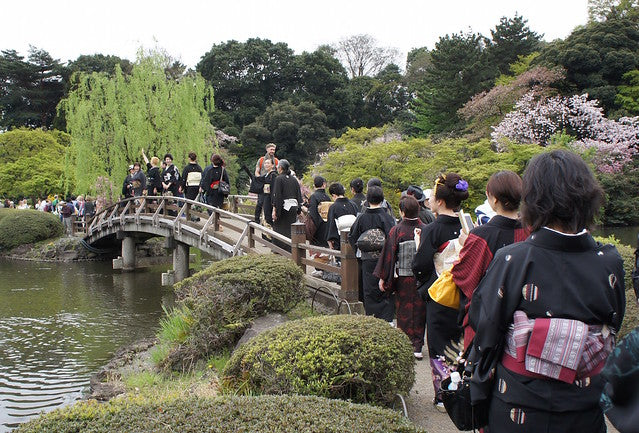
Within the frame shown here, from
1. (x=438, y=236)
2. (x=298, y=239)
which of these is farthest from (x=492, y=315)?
(x=298, y=239)

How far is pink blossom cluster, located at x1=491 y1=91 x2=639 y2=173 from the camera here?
71.3ft

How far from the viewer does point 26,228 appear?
22469 millimetres

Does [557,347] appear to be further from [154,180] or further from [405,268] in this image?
[154,180]

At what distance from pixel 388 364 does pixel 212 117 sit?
34.5m

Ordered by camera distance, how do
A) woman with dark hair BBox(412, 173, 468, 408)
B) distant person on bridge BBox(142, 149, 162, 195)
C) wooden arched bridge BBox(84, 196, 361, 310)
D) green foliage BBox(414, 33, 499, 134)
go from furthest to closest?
green foliage BBox(414, 33, 499, 134) < distant person on bridge BBox(142, 149, 162, 195) < wooden arched bridge BBox(84, 196, 361, 310) < woman with dark hair BBox(412, 173, 468, 408)

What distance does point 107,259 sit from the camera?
2123cm

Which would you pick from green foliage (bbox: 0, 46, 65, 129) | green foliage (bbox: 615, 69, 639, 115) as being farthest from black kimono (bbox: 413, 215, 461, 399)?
green foliage (bbox: 0, 46, 65, 129)

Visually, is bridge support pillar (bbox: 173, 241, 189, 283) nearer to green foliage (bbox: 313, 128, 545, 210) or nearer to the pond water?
the pond water

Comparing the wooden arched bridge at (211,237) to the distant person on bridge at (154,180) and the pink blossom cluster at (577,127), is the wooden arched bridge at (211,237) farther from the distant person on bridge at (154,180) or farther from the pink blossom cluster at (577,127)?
the pink blossom cluster at (577,127)

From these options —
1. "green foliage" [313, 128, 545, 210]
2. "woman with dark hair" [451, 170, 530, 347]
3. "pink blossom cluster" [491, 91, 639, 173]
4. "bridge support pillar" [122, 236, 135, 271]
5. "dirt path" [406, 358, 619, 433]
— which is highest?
"pink blossom cluster" [491, 91, 639, 173]

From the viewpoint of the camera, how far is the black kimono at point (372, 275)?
234 inches

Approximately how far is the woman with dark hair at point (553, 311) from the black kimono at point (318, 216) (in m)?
6.44

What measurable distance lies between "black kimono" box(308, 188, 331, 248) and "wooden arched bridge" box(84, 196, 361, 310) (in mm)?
236

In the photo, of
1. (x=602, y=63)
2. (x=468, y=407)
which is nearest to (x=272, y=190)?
(x=468, y=407)
